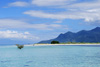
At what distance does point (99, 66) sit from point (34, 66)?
10.1m

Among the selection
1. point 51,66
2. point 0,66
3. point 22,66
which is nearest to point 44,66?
point 51,66

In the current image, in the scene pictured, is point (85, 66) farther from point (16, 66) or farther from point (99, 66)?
point (16, 66)

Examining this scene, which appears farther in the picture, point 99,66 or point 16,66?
point 16,66

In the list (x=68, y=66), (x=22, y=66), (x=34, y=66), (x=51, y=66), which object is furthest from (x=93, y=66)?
(x=22, y=66)

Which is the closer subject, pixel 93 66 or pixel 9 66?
pixel 93 66

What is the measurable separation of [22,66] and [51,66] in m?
4.77

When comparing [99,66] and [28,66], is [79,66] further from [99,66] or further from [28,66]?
[28,66]

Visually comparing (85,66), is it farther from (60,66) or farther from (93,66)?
(60,66)

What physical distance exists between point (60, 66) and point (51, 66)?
1409 millimetres

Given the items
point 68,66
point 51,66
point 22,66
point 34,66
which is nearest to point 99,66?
point 68,66

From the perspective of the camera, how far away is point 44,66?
92.7 feet

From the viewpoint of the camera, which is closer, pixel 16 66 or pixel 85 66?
pixel 85 66

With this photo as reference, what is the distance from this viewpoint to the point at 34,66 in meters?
28.5

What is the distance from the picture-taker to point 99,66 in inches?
1066
